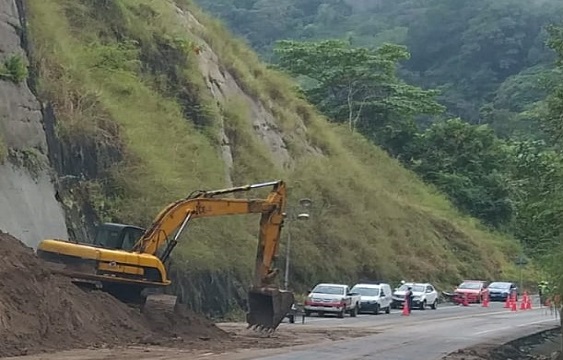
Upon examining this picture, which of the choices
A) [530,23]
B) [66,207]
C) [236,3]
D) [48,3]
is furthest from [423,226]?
[236,3]

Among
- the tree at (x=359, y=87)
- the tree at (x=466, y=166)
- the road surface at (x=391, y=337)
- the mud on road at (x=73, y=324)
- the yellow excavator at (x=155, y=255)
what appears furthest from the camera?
the tree at (x=466, y=166)

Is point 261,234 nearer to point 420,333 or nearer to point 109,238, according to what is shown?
point 109,238

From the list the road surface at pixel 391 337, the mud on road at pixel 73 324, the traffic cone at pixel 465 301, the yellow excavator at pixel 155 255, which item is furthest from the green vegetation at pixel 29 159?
A: the traffic cone at pixel 465 301

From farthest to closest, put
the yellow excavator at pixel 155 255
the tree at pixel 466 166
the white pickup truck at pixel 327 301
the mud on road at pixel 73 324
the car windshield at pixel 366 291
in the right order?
the tree at pixel 466 166 < the car windshield at pixel 366 291 < the white pickup truck at pixel 327 301 < the yellow excavator at pixel 155 255 < the mud on road at pixel 73 324

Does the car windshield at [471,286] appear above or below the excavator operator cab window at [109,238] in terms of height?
below

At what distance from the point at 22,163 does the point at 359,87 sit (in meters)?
54.0

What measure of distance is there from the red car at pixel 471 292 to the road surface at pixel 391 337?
511 centimetres

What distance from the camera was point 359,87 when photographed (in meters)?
81.9

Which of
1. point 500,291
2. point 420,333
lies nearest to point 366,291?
point 420,333

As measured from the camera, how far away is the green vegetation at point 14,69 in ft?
103

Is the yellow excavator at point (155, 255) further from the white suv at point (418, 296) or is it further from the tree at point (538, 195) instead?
the white suv at point (418, 296)

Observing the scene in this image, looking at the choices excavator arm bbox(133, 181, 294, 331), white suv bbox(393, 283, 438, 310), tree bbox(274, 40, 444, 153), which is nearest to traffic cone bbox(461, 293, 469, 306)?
white suv bbox(393, 283, 438, 310)

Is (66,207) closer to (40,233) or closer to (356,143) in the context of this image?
(40,233)

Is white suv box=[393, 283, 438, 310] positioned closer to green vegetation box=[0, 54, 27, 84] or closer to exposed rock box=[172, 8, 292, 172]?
exposed rock box=[172, 8, 292, 172]
